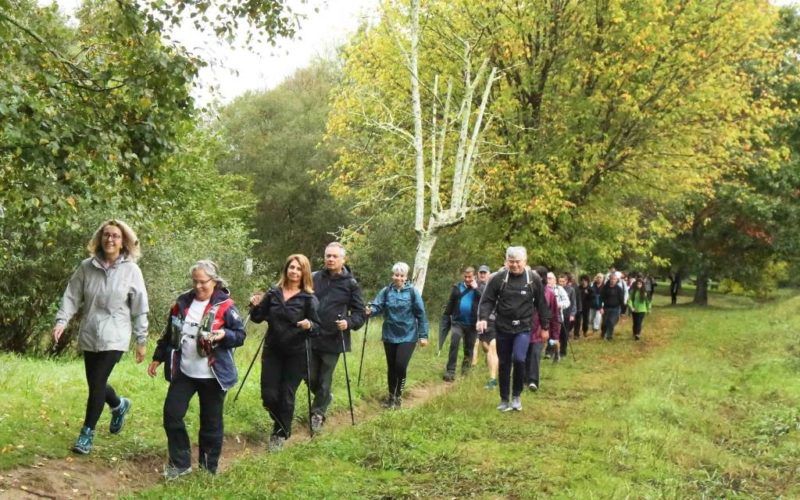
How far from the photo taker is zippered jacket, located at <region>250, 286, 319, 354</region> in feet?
23.5

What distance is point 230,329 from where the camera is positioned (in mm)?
6137

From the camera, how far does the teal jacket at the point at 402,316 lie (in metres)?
9.73

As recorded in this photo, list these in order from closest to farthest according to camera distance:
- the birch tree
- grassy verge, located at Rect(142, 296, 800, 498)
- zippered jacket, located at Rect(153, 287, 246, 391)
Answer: grassy verge, located at Rect(142, 296, 800, 498) < zippered jacket, located at Rect(153, 287, 246, 391) < the birch tree

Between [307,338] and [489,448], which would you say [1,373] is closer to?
[307,338]

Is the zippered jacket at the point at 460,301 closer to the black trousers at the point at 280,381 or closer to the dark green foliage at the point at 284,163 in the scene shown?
the black trousers at the point at 280,381

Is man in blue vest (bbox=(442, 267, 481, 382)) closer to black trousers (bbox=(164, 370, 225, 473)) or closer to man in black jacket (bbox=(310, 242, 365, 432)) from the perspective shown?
man in black jacket (bbox=(310, 242, 365, 432))

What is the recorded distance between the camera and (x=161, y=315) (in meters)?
13.0

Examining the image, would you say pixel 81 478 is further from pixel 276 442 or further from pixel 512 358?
pixel 512 358

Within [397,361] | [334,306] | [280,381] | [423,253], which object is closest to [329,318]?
[334,306]

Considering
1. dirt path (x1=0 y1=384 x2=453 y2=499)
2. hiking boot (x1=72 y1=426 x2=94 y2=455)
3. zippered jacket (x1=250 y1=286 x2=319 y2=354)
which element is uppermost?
zippered jacket (x1=250 y1=286 x2=319 y2=354)

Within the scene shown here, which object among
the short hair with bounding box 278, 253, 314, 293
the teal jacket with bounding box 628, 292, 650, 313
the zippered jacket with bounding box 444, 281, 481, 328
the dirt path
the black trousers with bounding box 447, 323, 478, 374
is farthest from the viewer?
the teal jacket with bounding box 628, 292, 650, 313

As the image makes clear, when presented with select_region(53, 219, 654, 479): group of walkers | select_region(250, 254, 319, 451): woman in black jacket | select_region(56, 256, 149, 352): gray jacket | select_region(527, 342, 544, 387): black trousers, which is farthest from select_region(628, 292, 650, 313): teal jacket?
select_region(56, 256, 149, 352): gray jacket

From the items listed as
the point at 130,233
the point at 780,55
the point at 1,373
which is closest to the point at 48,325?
the point at 1,373

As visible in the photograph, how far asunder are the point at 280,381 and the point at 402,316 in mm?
2719
